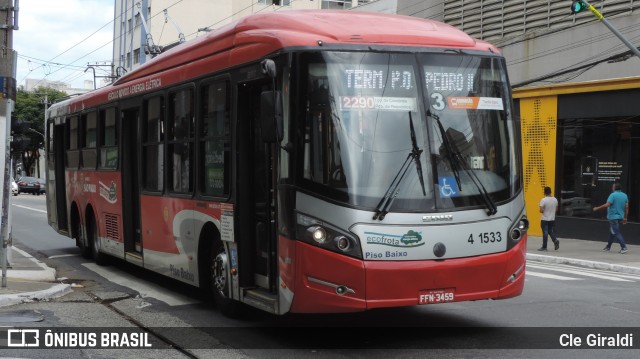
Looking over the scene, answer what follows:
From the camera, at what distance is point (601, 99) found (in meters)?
23.4

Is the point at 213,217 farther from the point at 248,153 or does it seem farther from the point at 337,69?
the point at 337,69

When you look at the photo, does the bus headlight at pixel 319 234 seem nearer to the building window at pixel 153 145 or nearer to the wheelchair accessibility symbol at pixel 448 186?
the wheelchair accessibility symbol at pixel 448 186

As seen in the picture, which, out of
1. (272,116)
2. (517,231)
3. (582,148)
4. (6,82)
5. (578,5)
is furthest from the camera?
(582,148)

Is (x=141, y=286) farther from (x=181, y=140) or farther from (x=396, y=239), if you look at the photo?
(x=396, y=239)

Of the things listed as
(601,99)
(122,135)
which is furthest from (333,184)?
(601,99)

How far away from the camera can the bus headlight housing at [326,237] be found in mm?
7277

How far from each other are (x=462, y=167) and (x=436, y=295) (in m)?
1.27

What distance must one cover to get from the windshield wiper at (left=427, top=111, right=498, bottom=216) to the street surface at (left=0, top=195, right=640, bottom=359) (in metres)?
1.40

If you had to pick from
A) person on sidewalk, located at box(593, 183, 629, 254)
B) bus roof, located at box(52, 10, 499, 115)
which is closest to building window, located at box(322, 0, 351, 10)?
person on sidewalk, located at box(593, 183, 629, 254)

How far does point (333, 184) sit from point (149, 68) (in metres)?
5.89

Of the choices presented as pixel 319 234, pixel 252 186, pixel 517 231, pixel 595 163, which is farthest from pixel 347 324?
pixel 595 163

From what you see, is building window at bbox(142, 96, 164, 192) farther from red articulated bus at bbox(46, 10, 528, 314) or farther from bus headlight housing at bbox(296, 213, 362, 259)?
bus headlight housing at bbox(296, 213, 362, 259)

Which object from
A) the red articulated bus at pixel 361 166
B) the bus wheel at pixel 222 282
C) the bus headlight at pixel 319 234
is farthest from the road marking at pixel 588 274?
the bus headlight at pixel 319 234

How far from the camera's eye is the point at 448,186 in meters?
7.68
